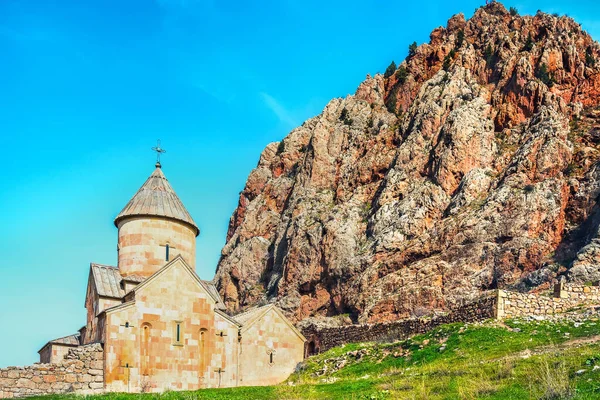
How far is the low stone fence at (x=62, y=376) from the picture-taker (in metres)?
21.5

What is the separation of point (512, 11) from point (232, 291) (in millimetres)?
33359

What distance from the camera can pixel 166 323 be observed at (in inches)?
979

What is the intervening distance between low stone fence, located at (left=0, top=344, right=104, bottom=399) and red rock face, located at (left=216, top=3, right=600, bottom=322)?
1756 cm

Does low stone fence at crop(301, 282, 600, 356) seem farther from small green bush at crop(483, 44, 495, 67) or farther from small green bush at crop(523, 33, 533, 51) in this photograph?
small green bush at crop(483, 44, 495, 67)

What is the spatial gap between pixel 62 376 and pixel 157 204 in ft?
26.2

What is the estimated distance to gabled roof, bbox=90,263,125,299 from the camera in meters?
25.8

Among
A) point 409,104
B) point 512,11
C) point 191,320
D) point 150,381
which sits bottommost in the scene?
point 150,381

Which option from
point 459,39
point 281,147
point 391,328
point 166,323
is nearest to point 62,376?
point 166,323

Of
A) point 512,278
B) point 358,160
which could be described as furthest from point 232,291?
point 512,278

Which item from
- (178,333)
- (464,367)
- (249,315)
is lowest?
(464,367)

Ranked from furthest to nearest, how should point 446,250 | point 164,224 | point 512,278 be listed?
point 446,250
point 512,278
point 164,224

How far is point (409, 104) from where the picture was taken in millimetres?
53375

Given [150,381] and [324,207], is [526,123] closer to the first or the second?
[324,207]

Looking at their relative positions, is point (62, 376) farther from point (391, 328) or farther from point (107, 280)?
point (391, 328)
